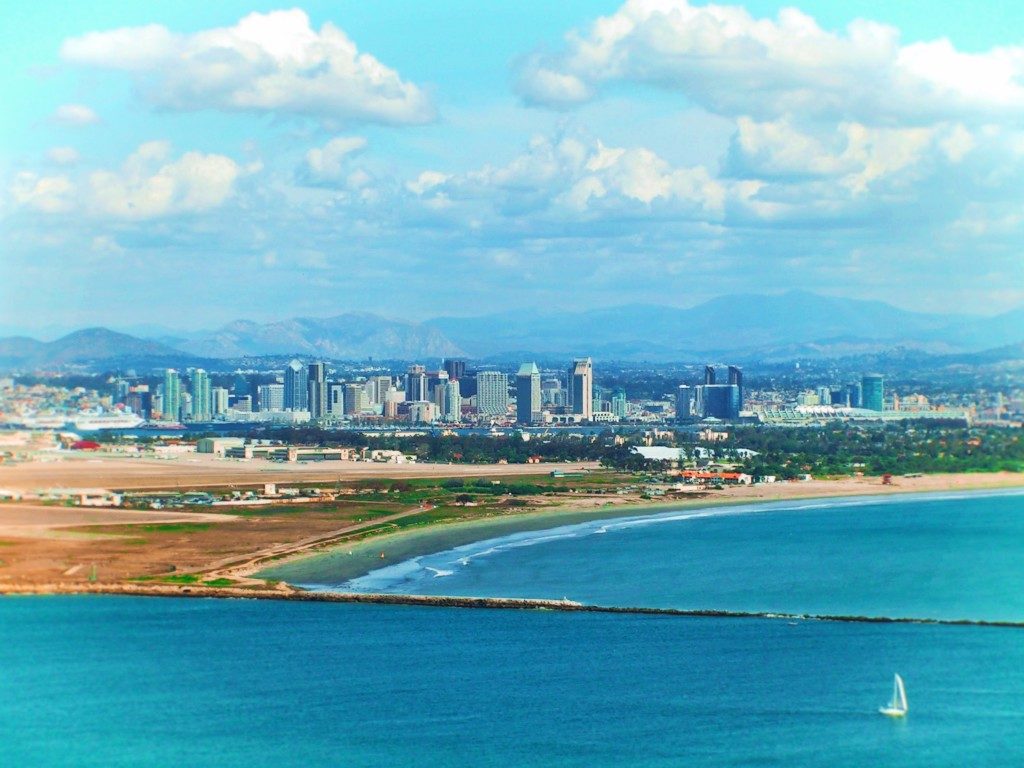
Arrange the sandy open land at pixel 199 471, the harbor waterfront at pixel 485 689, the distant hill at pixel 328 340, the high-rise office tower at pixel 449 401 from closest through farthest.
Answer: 1. the harbor waterfront at pixel 485 689
2. the sandy open land at pixel 199 471
3. the high-rise office tower at pixel 449 401
4. the distant hill at pixel 328 340

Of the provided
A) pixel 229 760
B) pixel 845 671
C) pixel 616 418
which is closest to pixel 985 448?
pixel 845 671

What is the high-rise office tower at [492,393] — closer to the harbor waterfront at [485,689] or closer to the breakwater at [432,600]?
the breakwater at [432,600]

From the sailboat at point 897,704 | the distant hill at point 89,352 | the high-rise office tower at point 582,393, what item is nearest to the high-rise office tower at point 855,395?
the high-rise office tower at point 582,393

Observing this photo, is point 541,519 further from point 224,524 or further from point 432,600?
point 432,600

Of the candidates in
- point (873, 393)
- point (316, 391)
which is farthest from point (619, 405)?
point (873, 393)

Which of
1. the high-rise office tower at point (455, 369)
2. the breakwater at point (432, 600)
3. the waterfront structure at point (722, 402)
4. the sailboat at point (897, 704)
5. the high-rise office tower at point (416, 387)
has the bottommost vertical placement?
the sailboat at point (897, 704)

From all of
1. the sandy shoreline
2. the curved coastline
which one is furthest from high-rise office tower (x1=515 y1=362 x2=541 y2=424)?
the curved coastline

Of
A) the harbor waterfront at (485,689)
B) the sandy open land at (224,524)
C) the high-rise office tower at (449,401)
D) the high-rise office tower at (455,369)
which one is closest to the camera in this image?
the harbor waterfront at (485,689)

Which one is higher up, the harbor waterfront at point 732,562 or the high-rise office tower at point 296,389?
the high-rise office tower at point 296,389
